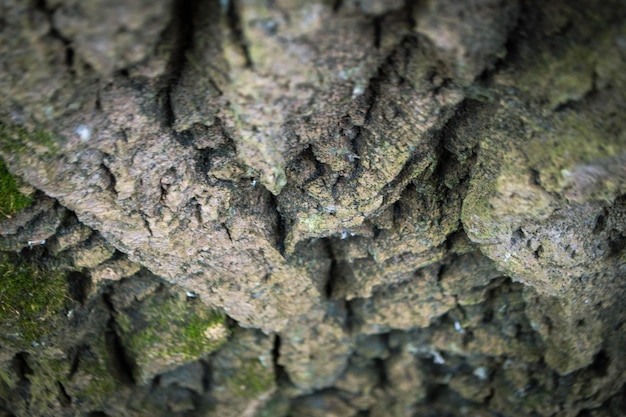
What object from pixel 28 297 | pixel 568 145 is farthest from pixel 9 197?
pixel 568 145

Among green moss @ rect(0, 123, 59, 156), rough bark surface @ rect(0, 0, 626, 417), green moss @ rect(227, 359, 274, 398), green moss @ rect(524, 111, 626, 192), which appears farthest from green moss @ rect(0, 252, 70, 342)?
green moss @ rect(524, 111, 626, 192)

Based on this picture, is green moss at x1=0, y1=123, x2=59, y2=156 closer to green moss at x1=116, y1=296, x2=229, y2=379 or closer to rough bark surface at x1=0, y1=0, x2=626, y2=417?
rough bark surface at x1=0, y1=0, x2=626, y2=417

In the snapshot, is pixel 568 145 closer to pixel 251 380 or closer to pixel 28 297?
pixel 251 380

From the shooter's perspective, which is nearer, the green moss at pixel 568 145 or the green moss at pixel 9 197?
the green moss at pixel 568 145

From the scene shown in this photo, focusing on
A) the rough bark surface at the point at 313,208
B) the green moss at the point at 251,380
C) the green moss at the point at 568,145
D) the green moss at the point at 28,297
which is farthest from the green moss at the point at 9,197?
the green moss at the point at 568,145

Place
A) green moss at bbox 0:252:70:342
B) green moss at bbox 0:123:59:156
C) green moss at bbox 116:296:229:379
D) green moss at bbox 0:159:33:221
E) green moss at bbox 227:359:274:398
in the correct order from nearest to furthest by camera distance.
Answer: green moss at bbox 0:123:59:156 < green moss at bbox 0:159:33:221 < green moss at bbox 0:252:70:342 < green moss at bbox 116:296:229:379 < green moss at bbox 227:359:274:398

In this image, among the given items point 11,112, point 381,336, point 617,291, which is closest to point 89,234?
point 11,112

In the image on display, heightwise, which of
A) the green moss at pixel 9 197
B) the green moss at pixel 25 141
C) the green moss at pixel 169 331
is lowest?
the green moss at pixel 169 331

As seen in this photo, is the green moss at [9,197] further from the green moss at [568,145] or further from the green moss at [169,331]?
the green moss at [568,145]
